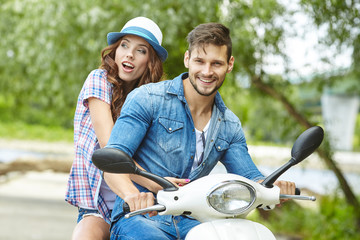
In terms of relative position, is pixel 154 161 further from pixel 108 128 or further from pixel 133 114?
pixel 108 128

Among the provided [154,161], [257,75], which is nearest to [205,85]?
[154,161]

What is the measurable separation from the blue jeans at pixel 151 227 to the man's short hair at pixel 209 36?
68 cm

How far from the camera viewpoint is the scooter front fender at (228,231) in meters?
1.75

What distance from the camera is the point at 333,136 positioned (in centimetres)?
695

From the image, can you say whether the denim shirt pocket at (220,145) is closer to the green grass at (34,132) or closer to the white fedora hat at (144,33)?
the white fedora hat at (144,33)

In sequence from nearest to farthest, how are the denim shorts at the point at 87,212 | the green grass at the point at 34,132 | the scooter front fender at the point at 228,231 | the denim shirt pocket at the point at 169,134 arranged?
the scooter front fender at the point at 228,231
the denim shirt pocket at the point at 169,134
the denim shorts at the point at 87,212
the green grass at the point at 34,132

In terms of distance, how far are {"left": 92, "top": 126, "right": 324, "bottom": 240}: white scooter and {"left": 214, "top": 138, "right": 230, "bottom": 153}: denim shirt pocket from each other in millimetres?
495

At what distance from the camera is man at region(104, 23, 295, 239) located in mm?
2111

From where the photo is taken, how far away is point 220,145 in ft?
7.70

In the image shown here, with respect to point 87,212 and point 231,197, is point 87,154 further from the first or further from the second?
point 231,197

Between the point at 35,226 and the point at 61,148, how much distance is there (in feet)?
48.3

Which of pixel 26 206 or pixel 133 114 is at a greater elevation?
pixel 133 114

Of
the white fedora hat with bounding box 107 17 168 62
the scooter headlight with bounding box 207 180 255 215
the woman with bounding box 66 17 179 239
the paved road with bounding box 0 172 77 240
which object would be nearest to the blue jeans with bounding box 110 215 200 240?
the scooter headlight with bounding box 207 180 255 215

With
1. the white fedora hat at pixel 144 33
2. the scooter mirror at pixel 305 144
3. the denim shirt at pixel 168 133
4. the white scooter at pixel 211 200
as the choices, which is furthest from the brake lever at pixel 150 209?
the white fedora hat at pixel 144 33
